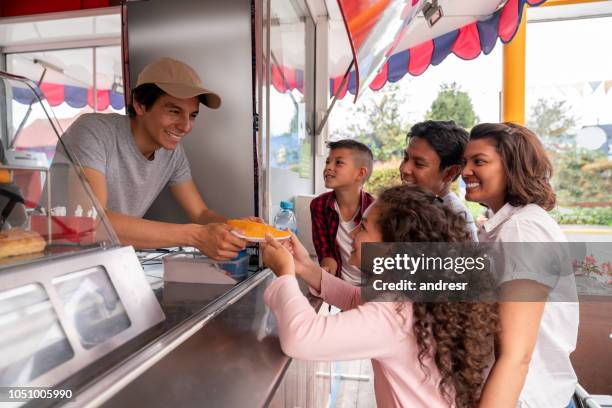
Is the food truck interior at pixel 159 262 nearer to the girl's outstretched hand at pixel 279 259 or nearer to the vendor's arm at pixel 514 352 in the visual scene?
the girl's outstretched hand at pixel 279 259

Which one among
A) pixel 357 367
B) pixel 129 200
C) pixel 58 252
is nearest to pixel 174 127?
pixel 129 200

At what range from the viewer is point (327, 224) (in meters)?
2.18

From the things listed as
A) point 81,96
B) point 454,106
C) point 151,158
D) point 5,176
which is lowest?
point 5,176

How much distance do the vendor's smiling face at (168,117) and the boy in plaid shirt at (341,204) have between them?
2.85 feet

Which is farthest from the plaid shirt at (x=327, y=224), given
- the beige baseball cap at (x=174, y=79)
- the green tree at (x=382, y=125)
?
the green tree at (x=382, y=125)

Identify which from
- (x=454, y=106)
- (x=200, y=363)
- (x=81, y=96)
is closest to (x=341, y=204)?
(x=200, y=363)

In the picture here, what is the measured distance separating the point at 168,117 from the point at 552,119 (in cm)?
379

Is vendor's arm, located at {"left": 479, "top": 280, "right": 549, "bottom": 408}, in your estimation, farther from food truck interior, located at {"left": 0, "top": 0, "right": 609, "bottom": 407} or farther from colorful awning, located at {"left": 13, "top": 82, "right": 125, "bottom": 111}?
colorful awning, located at {"left": 13, "top": 82, "right": 125, "bottom": 111}

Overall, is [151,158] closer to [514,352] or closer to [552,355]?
[514,352]

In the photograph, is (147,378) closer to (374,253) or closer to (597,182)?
(374,253)

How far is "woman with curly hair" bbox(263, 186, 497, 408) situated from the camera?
912mm

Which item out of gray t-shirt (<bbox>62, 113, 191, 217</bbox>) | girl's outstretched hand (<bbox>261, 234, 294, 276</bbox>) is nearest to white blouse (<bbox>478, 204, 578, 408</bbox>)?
girl's outstretched hand (<bbox>261, 234, 294, 276</bbox>)

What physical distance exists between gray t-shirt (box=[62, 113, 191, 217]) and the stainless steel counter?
0.76 m

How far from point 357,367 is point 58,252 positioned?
3.01m
